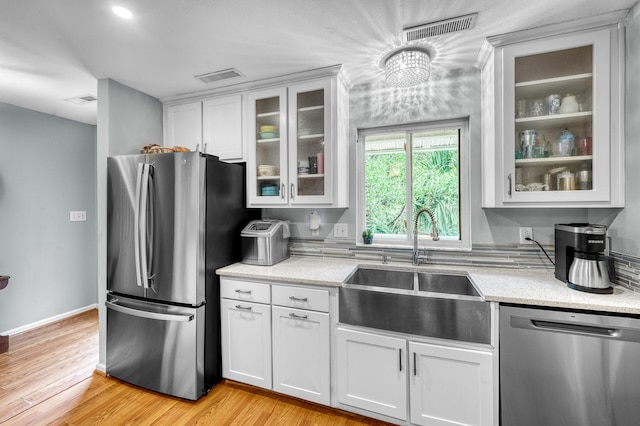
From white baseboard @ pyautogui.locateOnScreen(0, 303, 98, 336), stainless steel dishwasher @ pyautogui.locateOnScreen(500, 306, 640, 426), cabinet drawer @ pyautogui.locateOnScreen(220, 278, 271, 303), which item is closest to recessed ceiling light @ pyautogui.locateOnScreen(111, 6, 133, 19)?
cabinet drawer @ pyautogui.locateOnScreen(220, 278, 271, 303)

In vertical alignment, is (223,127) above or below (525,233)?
above

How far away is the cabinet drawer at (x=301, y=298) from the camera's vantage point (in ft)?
5.95

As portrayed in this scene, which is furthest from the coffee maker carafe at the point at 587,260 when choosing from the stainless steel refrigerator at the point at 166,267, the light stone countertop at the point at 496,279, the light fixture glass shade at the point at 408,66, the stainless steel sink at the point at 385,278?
the stainless steel refrigerator at the point at 166,267

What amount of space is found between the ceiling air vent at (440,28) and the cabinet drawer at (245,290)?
184 centimetres

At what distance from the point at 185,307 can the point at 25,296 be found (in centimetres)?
247

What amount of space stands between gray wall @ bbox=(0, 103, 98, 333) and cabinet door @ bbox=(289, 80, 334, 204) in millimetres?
2962

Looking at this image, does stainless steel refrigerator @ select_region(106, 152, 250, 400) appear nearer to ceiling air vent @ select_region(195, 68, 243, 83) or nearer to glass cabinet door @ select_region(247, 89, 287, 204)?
glass cabinet door @ select_region(247, 89, 287, 204)

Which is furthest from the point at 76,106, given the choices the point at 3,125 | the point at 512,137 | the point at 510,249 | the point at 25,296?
the point at 510,249

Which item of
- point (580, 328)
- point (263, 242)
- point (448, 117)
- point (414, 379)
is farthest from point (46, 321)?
point (580, 328)

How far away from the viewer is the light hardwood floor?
1.79 metres

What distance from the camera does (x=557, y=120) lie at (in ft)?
5.67

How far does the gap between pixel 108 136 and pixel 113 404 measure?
197 centimetres

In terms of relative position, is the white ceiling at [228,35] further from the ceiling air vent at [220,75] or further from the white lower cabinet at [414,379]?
the white lower cabinet at [414,379]

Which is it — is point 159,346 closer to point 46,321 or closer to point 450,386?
point 450,386
